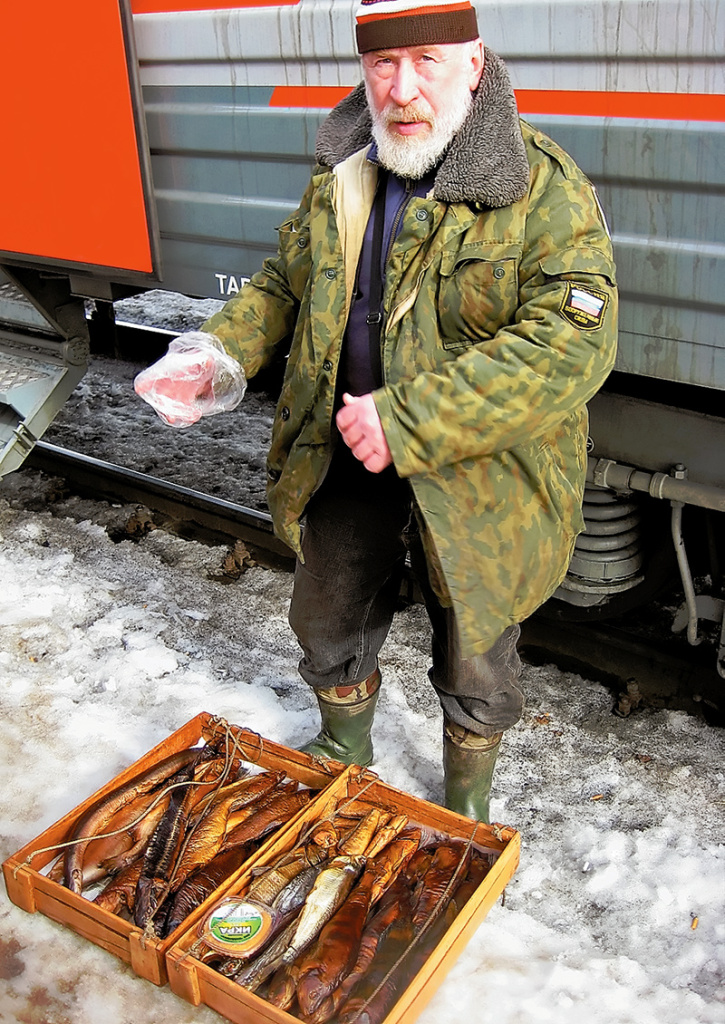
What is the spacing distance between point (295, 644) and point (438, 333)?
1943 mm

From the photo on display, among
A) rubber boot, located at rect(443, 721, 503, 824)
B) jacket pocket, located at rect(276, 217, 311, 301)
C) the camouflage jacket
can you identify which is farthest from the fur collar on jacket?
rubber boot, located at rect(443, 721, 503, 824)

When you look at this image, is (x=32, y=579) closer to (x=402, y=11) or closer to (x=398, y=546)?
(x=398, y=546)

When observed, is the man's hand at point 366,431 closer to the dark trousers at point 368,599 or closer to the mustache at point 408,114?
the dark trousers at point 368,599

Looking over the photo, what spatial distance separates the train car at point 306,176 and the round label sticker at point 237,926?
1562 mm

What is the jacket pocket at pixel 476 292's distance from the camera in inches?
83.4

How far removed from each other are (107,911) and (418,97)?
192cm

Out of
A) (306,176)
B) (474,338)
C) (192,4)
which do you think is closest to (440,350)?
(474,338)

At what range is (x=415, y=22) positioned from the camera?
2.03m

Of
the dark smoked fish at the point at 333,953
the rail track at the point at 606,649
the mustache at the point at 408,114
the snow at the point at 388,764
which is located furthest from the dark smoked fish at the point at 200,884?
the mustache at the point at 408,114

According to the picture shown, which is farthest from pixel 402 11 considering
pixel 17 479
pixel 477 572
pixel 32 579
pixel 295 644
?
pixel 17 479

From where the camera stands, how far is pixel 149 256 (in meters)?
3.67

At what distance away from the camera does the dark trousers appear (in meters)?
2.57

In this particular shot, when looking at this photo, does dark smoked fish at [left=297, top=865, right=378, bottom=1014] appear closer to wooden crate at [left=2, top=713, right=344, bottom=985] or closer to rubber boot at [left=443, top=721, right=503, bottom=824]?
wooden crate at [left=2, top=713, right=344, bottom=985]

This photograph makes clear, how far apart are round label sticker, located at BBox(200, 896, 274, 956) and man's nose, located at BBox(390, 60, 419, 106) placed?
1.78 m
